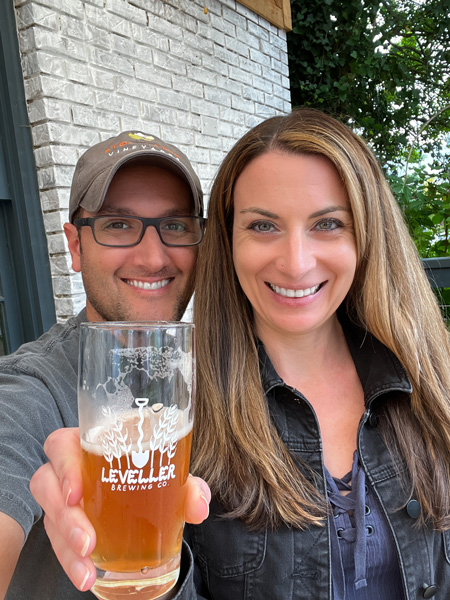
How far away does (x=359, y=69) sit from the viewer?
176 inches

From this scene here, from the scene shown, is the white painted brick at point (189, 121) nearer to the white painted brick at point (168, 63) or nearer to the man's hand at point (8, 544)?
the white painted brick at point (168, 63)

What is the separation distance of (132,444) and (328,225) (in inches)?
32.3

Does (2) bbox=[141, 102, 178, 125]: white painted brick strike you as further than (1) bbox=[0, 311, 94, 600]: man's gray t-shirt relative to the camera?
Yes

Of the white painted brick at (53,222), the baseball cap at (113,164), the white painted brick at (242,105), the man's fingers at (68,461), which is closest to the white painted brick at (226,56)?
the white painted brick at (242,105)

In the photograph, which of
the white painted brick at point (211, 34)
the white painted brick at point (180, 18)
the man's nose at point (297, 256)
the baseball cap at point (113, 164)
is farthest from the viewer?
the white painted brick at point (211, 34)

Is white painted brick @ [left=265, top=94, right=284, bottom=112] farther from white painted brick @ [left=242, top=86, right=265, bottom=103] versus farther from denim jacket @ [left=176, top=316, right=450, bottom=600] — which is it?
denim jacket @ [left=176, top=316, right=450, bottom=600]

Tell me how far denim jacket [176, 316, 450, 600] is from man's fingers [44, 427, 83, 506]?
0.54 metres

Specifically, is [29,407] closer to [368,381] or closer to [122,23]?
[368,381]

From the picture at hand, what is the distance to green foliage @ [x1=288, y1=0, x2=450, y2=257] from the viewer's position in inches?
169

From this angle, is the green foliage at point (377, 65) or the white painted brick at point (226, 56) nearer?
the white painted brick at point (226, 56)

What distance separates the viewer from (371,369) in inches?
49.0

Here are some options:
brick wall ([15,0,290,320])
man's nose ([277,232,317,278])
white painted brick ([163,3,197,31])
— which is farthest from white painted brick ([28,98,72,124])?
man's nose ([277,232,317,278])

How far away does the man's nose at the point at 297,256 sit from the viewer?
112 centimetres

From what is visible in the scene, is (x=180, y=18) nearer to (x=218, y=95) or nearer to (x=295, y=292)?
(x=218, y=95)
